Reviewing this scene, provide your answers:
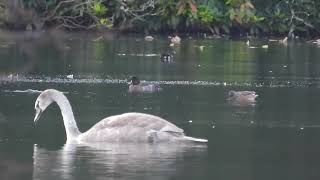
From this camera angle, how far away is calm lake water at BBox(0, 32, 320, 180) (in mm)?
8570

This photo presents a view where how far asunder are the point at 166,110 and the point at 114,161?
5.05 metres

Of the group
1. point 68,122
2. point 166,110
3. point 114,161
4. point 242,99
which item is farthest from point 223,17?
point 114,161

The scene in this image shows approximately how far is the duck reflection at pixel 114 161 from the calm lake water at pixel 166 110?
10 mm

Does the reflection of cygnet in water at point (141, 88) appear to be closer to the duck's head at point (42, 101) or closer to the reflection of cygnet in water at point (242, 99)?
the reflection of cygnet in water at point (242, 99)

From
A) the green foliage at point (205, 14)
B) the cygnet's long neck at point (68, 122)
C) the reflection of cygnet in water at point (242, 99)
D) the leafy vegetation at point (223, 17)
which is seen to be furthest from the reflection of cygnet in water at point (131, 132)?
the green foliage at point (205, 14)

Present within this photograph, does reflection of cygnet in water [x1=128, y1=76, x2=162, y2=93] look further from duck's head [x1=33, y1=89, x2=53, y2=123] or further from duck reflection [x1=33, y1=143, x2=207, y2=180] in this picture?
duck reflection [x1=33, y1=143, x2=207, y2=180]

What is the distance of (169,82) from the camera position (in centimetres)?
1934

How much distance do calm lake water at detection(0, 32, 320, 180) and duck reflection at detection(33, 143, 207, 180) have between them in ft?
0.03

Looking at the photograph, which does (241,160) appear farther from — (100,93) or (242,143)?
(100,93)

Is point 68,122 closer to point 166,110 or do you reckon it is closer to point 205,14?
point 166,110

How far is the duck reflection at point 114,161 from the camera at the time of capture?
27.9ft

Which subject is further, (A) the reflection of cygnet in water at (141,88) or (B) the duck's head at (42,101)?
(A) the reflection of cygnet in water at (141,88)

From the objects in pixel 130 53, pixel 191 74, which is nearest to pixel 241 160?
pixel 191 74

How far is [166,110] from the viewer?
14.5m
